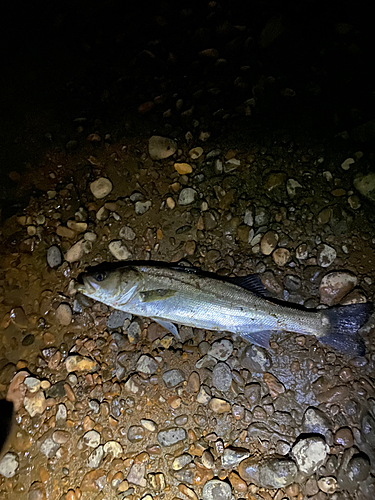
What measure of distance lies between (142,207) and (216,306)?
1.53m

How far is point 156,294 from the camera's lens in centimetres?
325

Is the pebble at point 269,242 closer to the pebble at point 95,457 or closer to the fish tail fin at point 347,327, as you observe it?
the fish tail fin at point 347,327

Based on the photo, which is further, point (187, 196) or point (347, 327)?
point (187, 196)

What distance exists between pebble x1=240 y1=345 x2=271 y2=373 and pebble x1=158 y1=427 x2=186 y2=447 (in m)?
0.97

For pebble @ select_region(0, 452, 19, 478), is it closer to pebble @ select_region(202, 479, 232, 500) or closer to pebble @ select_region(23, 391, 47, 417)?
pebble @ select_region(23, 391, 47, 417)

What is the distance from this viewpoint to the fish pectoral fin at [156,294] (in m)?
3.23

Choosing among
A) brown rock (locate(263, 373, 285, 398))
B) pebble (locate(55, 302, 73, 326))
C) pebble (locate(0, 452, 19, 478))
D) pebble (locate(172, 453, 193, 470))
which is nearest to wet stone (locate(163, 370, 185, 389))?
pebble (locate(172, 453, 193, 470))

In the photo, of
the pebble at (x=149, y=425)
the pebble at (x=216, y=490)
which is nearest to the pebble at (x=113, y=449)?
the pebble at (x=149, y=425)

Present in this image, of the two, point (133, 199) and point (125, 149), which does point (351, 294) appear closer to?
point (133, 199)

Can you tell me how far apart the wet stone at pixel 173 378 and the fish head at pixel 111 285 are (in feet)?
3.12

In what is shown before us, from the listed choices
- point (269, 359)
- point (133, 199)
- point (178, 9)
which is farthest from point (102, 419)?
point (178, 9)

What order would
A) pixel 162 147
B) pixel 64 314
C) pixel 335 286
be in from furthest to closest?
pixel 162 147
pixel 64 314
pixel 335 286

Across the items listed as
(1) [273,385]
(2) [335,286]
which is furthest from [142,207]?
(1) [273,385]

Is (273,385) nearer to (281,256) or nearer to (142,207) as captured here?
(281,256)
